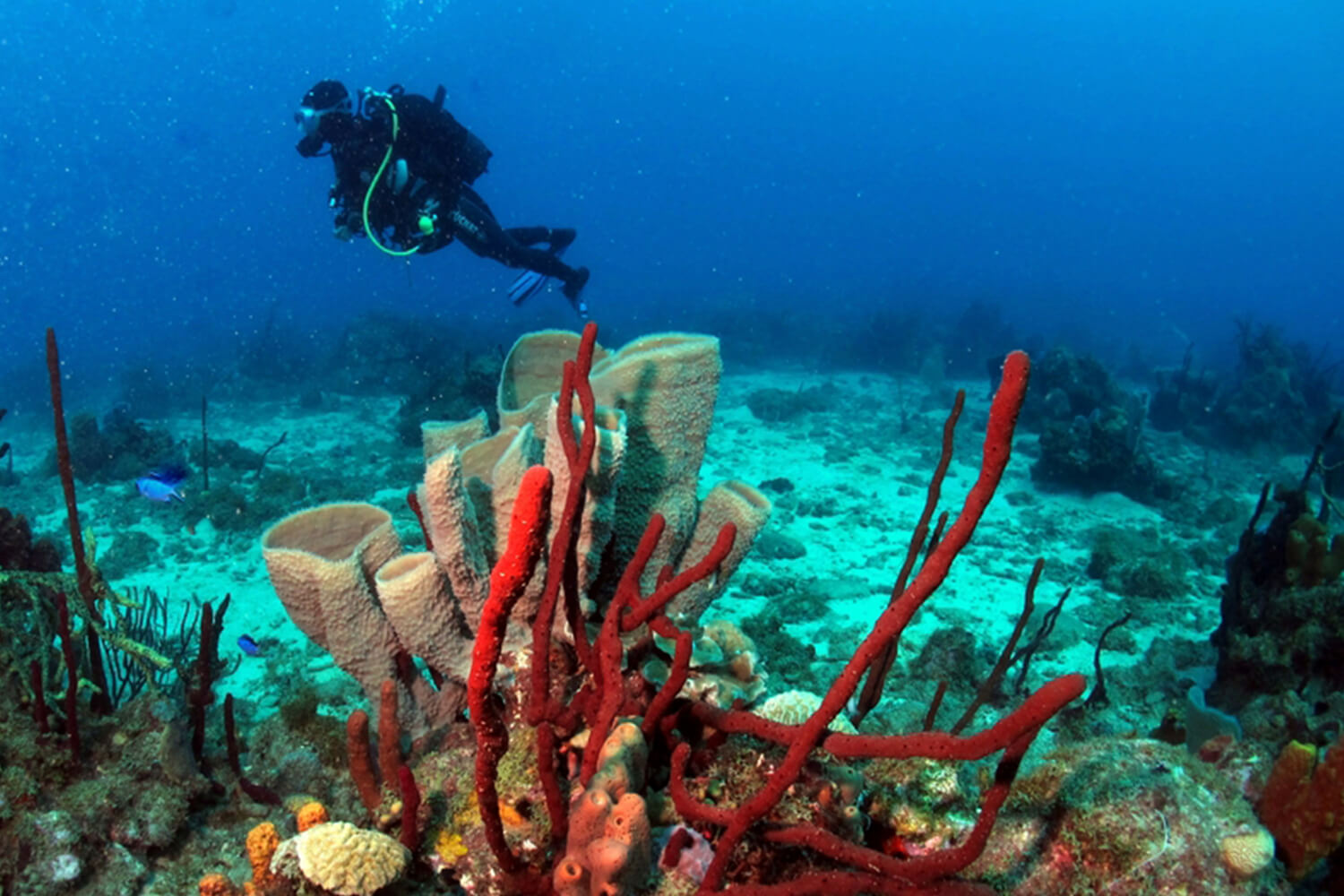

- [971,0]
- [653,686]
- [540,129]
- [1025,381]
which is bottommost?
[653,686]

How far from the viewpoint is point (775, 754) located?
1.95 m

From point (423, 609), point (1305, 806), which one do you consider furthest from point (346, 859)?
point (1305, 806)

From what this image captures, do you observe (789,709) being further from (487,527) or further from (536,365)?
(536,365)

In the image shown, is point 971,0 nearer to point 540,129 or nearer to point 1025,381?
point 540,129

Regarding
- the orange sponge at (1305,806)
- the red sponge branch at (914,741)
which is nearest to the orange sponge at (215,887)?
the red sponge branch at (914,741)

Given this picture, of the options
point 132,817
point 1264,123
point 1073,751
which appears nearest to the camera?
point 1073,751

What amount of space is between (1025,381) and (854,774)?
51.0 inches

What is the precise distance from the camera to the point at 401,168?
28.8 ft

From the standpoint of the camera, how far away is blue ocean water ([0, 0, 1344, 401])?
8019 cm

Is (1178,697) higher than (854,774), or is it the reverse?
(854,774)

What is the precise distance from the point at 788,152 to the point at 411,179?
14457cm

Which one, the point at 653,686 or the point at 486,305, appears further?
the point at 486,305

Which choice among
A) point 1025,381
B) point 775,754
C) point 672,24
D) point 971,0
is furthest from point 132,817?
point 971,0

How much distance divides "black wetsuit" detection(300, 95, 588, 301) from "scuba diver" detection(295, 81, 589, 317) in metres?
0.01
